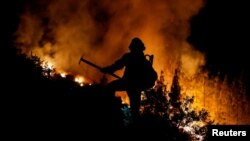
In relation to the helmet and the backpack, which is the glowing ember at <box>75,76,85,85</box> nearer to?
the backpack

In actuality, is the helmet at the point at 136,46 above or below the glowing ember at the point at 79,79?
below

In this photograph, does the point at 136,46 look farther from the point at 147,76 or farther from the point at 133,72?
the point at 147,76

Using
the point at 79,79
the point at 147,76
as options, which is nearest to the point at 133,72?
the point at 147,76

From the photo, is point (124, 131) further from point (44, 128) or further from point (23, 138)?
point (23, 138)

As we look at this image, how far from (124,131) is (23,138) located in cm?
289

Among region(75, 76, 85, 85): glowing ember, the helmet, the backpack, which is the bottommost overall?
the backpack

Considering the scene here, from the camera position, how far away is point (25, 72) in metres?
16.2

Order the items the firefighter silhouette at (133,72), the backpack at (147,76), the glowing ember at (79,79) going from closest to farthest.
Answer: the firefighter silhouette at (133,72) → the backpack at (147,76) → the glowing ember at (79,79)

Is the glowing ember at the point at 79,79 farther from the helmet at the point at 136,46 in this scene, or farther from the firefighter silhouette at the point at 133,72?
the helmet at the point at 136,46

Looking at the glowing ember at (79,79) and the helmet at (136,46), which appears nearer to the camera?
the helmet at (136,46)

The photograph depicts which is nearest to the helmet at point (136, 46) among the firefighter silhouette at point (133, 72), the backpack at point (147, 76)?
the firefighter silhouette at point (133, 72)

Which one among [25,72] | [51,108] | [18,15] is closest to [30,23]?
[18,15]

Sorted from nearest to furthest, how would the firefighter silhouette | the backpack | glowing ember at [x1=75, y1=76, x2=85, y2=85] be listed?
the firefighter silhouette → the backpack → glowing ember at [x1=75, y1=76, x2=85, y2=85]

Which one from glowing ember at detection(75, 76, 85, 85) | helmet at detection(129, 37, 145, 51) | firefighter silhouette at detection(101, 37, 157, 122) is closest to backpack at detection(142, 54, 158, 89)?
firefighter silhouette at detection(101, 37, 157, 122)
